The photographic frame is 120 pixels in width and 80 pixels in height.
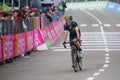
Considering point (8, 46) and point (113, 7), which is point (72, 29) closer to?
point (8, 46)

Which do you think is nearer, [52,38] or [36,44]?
[36,44]

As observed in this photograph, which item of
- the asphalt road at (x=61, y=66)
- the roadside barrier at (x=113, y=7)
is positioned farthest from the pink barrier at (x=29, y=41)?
the roadside barrier at (x=113, y=7)

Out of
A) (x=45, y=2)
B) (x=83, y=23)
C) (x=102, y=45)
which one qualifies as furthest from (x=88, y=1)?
(x=102, y=45)

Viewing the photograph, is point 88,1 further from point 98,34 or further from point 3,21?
point 3,21

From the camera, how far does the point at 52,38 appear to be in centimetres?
3425

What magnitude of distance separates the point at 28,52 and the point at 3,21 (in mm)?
5504

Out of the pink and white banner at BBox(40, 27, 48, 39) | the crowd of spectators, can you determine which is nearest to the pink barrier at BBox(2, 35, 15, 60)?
the crowd of spectators

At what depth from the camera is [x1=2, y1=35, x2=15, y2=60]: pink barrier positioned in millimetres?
22194

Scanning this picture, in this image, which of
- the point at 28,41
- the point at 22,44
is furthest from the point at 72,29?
the point at 28,41

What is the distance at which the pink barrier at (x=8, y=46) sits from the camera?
874 inches

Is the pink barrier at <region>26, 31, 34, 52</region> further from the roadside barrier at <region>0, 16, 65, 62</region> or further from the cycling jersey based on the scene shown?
the cycling jersey

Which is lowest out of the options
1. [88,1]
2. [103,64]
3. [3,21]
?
[88,1]

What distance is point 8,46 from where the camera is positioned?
22.9 meters

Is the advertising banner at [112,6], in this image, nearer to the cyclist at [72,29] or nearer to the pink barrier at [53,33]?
the pink barrier at [53,33]
